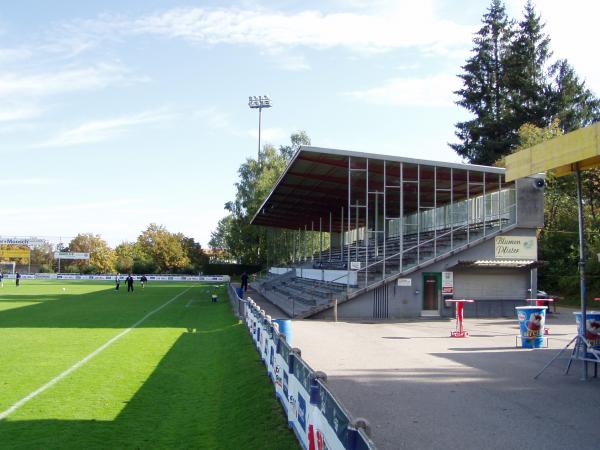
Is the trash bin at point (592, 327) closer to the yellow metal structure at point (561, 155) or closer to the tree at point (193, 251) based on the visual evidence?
the yellow metal structure at point (561, 155)

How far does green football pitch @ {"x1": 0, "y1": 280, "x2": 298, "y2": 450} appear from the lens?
774 centimetres

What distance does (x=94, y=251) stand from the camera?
4459 inches

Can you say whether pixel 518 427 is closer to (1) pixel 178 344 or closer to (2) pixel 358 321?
(1) pixel 178 344

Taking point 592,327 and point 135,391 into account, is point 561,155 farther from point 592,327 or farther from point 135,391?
point 135,391

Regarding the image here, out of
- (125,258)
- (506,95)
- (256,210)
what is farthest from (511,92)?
(125,258)

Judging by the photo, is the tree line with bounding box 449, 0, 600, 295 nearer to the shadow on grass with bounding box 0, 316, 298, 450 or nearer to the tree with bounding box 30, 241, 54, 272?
the shadow on grass with bounding box 0, 316, 298, 450

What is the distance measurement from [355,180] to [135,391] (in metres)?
21.3

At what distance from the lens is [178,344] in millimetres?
16594

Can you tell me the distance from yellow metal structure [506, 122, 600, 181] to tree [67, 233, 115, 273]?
10043 cm

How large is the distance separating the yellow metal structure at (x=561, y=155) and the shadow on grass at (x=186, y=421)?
6087mm

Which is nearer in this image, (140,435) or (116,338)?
(140,435)

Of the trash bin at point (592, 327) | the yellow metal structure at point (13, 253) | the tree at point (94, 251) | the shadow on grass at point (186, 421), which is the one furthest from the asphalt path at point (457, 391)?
the yellow metal structure at point (13, 253)

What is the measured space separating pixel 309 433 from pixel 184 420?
12.2ft

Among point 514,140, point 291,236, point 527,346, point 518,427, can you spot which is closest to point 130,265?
point 291,236
